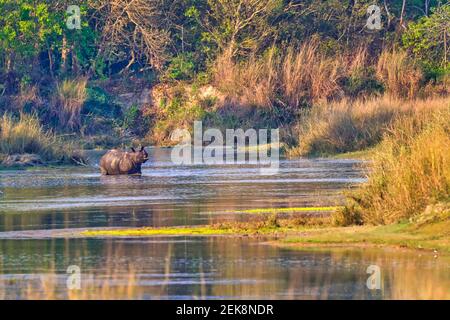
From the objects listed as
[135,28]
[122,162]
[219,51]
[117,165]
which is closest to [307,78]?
[219,51]

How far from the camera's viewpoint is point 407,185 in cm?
1941

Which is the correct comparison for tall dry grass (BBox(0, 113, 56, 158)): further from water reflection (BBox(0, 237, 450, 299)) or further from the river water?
water reflection (BBox(0, 237, 450, 299))

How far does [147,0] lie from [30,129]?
56.4 feet

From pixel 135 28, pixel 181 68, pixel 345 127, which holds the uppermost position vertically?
pixel 135 28

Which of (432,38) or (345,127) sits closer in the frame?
(345,127)

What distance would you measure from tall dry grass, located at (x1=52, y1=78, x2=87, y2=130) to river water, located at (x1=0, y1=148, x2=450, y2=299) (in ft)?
75.3

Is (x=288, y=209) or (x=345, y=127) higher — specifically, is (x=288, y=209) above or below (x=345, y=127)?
below

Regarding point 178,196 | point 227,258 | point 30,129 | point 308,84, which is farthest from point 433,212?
point 308,84

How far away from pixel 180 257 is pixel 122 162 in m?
19.4

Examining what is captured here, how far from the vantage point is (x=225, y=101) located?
52.8 meters

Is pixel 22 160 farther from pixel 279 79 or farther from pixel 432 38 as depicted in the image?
pixel 432 38

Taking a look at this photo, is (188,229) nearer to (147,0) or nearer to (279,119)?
(279,119)

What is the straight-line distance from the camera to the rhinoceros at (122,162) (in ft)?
119

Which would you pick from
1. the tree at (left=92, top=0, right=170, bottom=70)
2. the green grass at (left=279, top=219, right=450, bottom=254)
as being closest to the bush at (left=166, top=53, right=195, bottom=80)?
the tree at (left=92, top=0, right=170, bottom=70)
